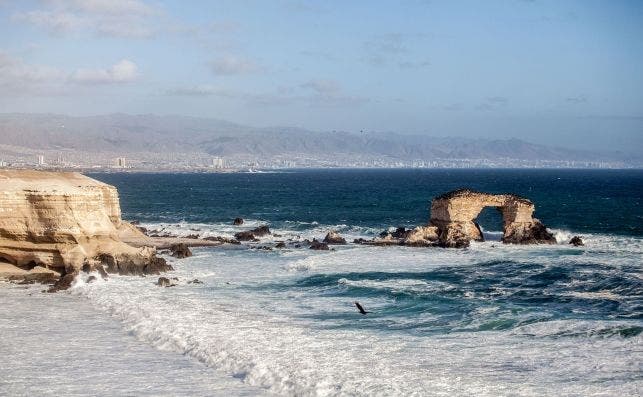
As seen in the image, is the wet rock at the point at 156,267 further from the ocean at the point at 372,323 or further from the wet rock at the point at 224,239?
the wet rock at the point at 224,239

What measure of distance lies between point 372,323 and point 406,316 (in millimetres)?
1529

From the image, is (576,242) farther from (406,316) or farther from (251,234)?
(406,316)

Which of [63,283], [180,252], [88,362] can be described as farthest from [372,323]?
[180,252]

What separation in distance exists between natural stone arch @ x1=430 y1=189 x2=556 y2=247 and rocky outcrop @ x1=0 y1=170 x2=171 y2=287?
58.5ft

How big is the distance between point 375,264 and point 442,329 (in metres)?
14.8

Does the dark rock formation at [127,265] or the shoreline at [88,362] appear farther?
the dark rock formation at [127,265]

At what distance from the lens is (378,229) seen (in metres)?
54.6

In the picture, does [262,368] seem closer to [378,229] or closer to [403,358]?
[403,358]

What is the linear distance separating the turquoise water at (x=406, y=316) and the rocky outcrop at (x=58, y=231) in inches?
77.0

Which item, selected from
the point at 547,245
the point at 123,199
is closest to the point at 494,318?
the point at 547,245

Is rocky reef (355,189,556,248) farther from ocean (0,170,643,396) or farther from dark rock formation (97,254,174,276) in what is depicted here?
dark rock formation (97,254,174,276)

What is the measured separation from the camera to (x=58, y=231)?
97.6 ft

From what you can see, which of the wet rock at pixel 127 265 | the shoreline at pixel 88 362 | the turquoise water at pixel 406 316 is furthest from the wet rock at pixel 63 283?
the shoreline at pixel 88 362

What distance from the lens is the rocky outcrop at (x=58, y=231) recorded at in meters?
29.8
